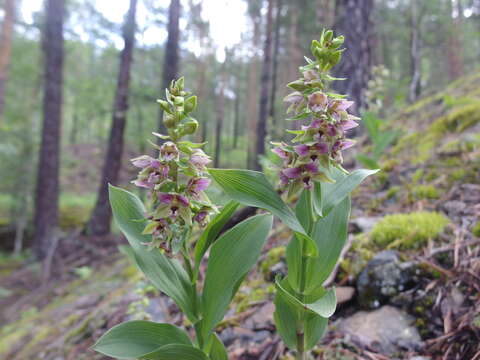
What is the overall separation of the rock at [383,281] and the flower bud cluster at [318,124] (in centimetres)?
93

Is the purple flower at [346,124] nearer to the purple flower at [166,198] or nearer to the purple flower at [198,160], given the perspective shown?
the purple flower at [198,160]

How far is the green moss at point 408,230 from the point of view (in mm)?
2068

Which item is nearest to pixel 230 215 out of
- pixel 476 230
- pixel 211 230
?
pixel 211 230

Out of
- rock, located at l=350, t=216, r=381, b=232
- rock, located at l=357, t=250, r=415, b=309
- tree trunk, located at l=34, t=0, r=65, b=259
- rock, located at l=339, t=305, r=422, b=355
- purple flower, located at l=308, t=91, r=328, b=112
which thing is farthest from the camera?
tree trunk, located at l=34, t=0, r=65, b=259

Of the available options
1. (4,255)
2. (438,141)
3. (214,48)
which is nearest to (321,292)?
(438,141)

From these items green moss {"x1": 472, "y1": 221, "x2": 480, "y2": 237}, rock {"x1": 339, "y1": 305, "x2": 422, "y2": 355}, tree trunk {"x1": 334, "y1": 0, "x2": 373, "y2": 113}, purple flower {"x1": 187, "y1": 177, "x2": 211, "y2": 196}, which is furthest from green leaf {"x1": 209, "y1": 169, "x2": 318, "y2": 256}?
tree trunk {"x1": 334, "y1": 0, "x2": 373, "y2": 113}

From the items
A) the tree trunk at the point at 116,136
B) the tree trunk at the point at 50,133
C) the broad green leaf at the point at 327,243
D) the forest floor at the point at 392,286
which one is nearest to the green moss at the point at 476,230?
the forest floor at the point at 392,286

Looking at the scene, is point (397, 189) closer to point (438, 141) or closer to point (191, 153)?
point (438, 141)

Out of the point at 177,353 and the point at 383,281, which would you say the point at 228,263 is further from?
the point at 383,281

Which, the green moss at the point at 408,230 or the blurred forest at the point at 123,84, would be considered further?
the blurred forest at the point at 123,84

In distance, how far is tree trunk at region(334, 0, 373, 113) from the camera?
17.6 feet

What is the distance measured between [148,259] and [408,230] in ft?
5.12

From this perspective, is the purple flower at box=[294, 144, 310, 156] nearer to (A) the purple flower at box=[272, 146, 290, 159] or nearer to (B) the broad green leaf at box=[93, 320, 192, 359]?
(A) the purple flower at box=[272, 146, 290, 159]

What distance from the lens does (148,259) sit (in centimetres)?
131
